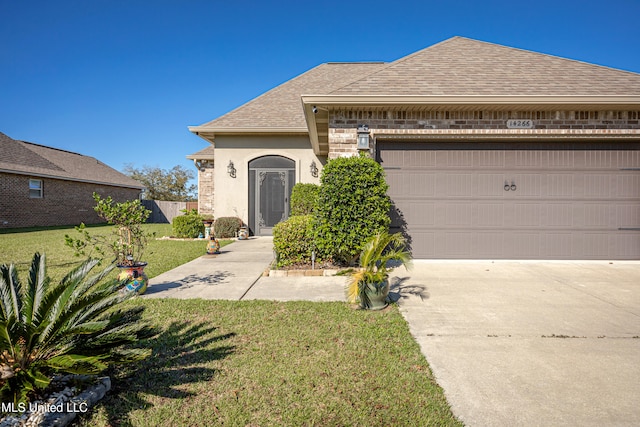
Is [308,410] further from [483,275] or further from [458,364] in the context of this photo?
[483,275]


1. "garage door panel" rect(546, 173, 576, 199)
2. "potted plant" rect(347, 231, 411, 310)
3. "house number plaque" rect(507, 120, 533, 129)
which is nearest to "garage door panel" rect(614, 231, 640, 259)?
"garage door panel" rect(546, 173, 576, 199)

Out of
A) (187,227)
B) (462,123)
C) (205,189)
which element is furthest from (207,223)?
(462,123)

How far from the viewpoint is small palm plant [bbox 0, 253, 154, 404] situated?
1.90 m

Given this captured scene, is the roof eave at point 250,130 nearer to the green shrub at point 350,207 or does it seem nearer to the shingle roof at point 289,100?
the shingle roof at point 289,100

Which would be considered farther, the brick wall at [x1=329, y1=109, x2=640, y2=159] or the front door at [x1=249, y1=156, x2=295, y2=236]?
the front door at [x1=249, y1=156, x2=295, y2=236]

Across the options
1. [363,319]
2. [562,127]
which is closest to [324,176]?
[363,319]

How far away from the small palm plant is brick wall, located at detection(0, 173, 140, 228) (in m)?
19.1

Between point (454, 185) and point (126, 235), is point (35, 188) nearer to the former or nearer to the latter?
point (126, 235)

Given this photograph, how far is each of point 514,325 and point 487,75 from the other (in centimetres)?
567

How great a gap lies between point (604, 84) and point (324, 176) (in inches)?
241

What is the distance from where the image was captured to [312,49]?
15.6 metres

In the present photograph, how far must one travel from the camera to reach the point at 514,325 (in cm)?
363

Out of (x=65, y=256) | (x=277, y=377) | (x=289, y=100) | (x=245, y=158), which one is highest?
(x=289, y=100)

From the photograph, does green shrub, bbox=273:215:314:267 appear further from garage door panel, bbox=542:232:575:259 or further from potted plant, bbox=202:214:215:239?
potted plant, bbox=202:214:215:239
